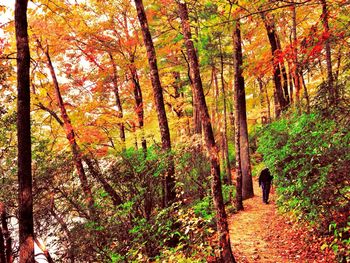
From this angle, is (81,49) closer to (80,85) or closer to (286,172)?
(80,85)

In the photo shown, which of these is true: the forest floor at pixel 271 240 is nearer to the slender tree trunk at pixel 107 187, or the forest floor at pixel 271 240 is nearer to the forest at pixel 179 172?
the forest at pixel 179 172

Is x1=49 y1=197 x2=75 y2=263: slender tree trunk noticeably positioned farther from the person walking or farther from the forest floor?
the person walking

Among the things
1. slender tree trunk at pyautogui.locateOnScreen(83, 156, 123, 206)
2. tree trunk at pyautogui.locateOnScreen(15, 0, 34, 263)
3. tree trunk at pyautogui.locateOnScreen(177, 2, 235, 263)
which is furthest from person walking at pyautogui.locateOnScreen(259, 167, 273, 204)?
tree trunk at pyautogui.locateOnScreen(15, 0, 34, 263)

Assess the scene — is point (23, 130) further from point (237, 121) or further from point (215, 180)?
point (237, 121)

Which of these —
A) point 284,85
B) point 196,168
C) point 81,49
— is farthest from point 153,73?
point 284,85

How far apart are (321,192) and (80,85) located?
43.1 ft

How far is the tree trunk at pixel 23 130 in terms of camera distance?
4742 mm

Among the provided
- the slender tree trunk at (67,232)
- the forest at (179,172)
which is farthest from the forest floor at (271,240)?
the slender tree trunk at (67,232)

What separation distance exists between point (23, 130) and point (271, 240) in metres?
6.49

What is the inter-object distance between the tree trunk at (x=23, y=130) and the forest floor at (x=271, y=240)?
4480 mm

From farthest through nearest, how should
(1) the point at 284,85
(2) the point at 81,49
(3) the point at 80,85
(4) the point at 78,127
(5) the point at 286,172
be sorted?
1. (1) the point at 284,85
2. (3) the point at 80,85
3. (2) the point at 81,49
4. (4) the point at 78,127
5. (5) the point at 286,172

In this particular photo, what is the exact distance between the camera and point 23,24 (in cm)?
512

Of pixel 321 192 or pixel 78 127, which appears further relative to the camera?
pixel 78 127

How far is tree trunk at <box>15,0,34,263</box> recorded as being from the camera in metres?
4.74
